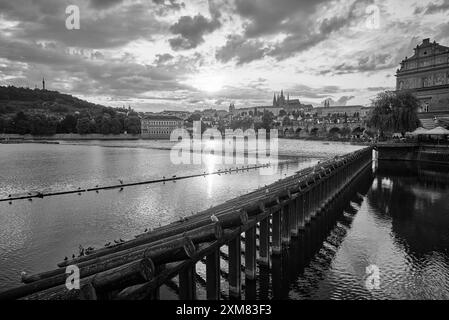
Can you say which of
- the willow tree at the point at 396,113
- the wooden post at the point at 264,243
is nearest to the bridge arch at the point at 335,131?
the willow tree at the point at 396,113

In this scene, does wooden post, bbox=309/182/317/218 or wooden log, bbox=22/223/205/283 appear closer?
wooden log, bbox=22/223/205/283

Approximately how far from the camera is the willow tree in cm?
7331

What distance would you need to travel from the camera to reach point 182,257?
330 inches

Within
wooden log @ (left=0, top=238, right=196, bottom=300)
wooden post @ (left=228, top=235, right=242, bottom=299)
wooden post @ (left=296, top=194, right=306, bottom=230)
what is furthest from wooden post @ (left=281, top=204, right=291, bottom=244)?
wooden log @ (left=0, top=238, right=196, bottom=300)

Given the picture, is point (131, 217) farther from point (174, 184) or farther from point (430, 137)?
point (430, 137)

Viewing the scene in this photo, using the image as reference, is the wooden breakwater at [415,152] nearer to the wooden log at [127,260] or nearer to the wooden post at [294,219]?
the wooden post at [294,219]

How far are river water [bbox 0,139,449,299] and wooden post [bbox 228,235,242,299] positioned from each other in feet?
2.57

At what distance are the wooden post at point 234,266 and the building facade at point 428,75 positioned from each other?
92907 mm

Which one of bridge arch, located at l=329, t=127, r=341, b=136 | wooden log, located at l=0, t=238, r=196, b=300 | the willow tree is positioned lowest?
wooden log, located at l=0, t=238, r=196, b=300

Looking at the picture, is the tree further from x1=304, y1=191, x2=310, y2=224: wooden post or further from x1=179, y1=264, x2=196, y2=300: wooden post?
x1=179, y1=264, x2=196, y2=300: wooden post

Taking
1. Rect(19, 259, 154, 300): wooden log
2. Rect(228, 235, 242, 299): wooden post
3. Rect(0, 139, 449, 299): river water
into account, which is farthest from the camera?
Rect(0, 139, 449, 299): river water
